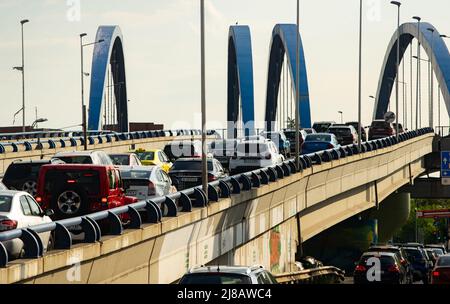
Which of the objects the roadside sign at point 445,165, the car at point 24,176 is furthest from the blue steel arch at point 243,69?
the car at point 24,176

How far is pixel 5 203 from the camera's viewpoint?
21.5 meters

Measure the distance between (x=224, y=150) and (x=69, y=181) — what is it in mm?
29290

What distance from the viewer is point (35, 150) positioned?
200 feet

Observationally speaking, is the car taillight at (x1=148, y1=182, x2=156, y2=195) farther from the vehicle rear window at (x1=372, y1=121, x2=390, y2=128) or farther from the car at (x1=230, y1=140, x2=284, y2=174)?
the vehicle rear window at (x1=372, y1=121, x2=390, y2=128)

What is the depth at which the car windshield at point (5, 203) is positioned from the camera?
2129cm

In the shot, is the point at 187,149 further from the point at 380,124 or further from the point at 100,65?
the point at 100,65

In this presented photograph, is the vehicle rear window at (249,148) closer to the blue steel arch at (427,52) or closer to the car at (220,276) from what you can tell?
the car at (220,276)

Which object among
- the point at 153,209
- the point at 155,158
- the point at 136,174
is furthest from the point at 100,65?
the point at 153,209

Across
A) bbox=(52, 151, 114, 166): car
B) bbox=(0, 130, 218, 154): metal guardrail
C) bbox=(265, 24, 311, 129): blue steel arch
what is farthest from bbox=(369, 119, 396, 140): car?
bbox=(52, 151, 114, 166): car

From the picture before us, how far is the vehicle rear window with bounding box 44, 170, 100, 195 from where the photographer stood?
2630 cm

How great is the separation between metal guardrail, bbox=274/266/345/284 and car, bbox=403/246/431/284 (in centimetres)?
285
